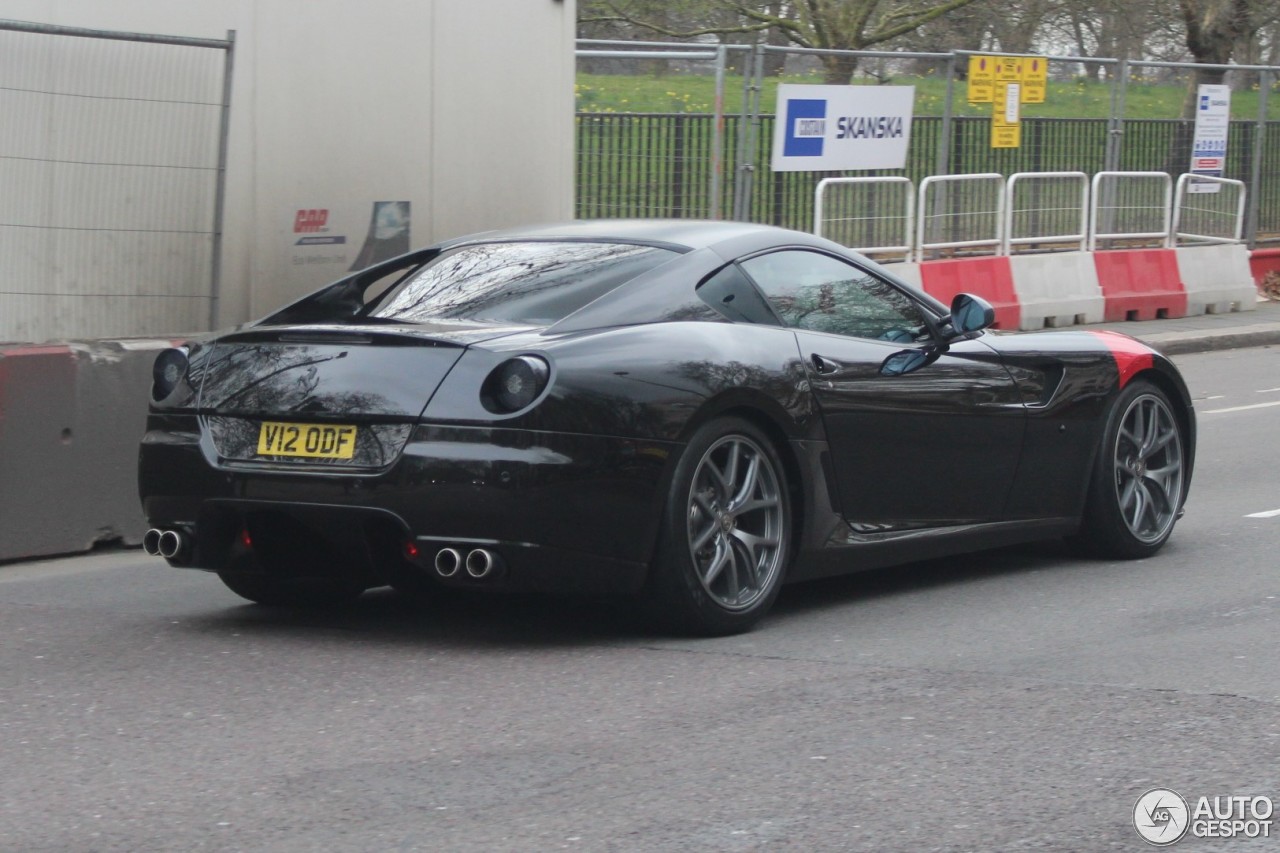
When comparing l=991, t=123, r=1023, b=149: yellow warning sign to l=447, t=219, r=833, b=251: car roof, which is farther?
l=991, t=123, r=1023, b=149: yellow warning sign

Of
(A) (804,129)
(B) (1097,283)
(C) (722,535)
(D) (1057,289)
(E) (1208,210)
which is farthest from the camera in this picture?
(E) (1208,210)

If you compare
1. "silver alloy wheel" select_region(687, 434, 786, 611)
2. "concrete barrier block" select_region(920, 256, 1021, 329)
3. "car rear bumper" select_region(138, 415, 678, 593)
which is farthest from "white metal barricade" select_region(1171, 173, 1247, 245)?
"car rear bumper" select_region(138, 415, 678, 593)

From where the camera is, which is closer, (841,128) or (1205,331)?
(841,128)

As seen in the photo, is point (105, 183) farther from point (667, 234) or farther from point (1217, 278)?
point (1217, 278)

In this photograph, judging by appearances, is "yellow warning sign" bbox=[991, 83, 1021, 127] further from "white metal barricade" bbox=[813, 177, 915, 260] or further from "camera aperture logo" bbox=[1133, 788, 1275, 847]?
"camera aperture logo" bbox=[1133, 788, 1275, 847]

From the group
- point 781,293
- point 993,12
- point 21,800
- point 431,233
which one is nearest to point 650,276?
point 781,293

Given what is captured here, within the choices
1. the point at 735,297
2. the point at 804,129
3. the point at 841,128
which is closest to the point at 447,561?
the point at 735,297

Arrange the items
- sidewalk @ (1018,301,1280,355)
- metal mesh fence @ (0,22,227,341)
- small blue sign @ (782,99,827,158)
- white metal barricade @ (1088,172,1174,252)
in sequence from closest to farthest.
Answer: metal mesh fence @ (0,22,227,341), small blue sign @ (782,99,827,158), sidewalk @ (1018,301,1280,355), white metal barricade @ (1088,172,1174,252)

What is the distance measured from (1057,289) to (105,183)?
11.5 m

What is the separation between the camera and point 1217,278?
20.4 metres

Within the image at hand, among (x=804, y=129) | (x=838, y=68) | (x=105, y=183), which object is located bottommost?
(x=105, y=183)

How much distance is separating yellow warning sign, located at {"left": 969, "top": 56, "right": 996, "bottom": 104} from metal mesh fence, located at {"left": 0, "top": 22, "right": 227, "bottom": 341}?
10818 millimetres

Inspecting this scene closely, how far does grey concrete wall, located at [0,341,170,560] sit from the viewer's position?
7.80 meters

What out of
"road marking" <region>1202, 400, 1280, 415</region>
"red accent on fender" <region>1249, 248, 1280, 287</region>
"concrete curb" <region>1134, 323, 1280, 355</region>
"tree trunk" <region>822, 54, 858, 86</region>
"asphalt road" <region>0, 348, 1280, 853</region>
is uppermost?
"tree trunk" <region>822, 54, 858, 86</region>
